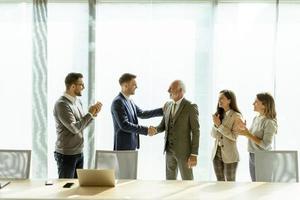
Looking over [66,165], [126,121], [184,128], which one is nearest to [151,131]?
[126,121]

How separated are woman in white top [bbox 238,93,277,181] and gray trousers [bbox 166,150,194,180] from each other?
665mm

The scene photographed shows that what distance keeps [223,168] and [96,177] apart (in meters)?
1.72

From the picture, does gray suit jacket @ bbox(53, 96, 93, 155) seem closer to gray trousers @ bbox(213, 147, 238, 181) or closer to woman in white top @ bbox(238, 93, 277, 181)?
gray trousers @ bbox(213, 147, 238, 181)

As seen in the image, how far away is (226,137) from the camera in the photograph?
14.8 ft

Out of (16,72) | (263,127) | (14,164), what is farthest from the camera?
(16,72)

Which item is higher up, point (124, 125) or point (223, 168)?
point (124, 125)

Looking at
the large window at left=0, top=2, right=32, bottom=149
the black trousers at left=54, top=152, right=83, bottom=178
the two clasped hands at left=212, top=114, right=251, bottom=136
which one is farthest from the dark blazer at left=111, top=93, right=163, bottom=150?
the large window at left=0, top=2, right=32, bottom=149

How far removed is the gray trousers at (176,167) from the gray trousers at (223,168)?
0.29 metres

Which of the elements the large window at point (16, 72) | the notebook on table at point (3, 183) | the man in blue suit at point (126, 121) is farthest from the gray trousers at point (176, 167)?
the large window at point (16, 72)

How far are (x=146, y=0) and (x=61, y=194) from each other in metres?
3.30

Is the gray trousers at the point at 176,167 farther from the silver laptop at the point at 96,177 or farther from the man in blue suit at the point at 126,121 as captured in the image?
the silver laptop at the point at 96,177

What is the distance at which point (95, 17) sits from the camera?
5.77 metres

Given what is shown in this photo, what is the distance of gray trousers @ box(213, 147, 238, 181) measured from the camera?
4.49m

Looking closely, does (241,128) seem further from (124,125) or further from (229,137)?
(124,125)
